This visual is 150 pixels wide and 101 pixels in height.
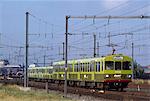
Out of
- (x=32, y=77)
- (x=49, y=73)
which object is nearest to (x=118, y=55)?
(x=49, y=73)

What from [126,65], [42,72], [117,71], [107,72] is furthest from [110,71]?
[42,72]

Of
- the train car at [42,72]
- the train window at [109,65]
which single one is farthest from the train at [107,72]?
the train car at [42,72]

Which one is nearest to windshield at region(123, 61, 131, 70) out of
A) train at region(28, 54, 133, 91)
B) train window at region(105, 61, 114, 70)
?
train at region(28, 54, 133, 91)

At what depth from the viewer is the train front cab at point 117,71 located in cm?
3697

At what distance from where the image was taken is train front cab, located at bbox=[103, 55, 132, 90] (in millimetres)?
36969

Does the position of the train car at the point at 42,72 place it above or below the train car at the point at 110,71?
below

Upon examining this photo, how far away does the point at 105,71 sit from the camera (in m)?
36.8

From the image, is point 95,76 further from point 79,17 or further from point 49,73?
point 49,73

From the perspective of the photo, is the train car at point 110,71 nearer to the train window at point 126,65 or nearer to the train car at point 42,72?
the train window at point 126,65

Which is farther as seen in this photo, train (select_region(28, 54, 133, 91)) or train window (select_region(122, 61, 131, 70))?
train window (select_region(122, 61, 131, 70))

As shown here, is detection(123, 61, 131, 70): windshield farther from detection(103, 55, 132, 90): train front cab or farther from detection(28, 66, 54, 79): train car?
detection(28, 66, 54, 79): train car

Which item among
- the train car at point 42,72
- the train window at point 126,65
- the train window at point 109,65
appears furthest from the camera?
the train car at point 42,72

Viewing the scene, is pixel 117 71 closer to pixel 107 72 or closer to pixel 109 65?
pixel 109 65

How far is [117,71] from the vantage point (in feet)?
123
